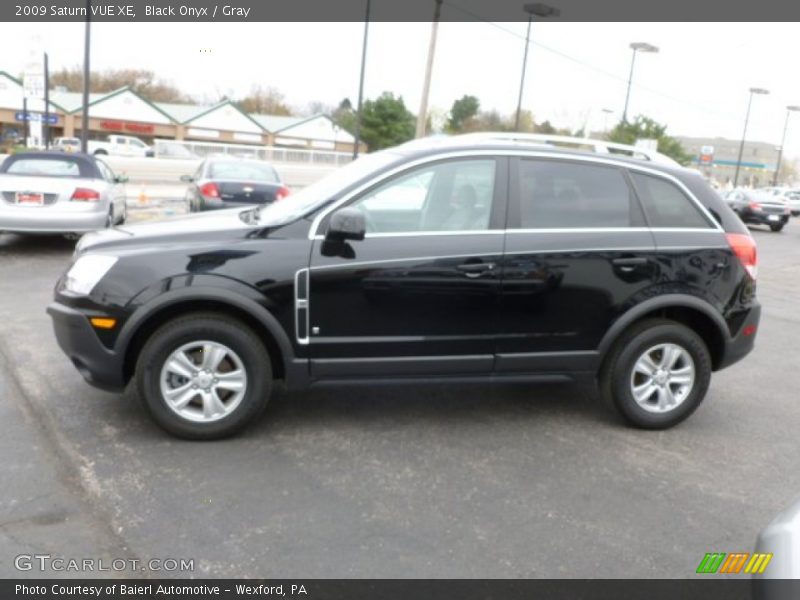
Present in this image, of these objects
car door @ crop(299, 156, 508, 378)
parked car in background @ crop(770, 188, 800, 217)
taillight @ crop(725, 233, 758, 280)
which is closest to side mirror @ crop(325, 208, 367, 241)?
car door @ crop(299, 156, 508, 378)

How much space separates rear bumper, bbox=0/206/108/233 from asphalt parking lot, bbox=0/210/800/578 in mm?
4705

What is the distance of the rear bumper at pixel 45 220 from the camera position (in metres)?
9.67

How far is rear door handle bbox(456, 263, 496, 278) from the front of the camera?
435 cm

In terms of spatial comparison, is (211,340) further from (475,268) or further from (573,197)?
(573,197)

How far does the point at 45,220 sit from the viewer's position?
383 inches

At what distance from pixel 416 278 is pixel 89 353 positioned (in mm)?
1951

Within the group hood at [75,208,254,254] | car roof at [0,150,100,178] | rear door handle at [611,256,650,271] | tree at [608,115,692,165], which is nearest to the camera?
hood at [75,208,254,254]

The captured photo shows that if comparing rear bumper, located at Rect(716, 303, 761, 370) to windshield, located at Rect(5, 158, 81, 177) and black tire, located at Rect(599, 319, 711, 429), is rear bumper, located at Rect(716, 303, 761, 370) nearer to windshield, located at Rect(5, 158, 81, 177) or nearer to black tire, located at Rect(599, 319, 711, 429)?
black tire, located at Rect(599, 319, 711, 429)

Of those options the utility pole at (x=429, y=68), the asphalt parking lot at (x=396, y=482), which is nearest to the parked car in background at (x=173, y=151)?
the utility pole at (x=429, y=68)

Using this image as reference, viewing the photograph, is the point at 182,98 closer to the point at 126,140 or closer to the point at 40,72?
the point at 126,140

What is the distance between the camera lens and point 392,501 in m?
3.66

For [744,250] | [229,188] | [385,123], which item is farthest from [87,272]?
[385,123]

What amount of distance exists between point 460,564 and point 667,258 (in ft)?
8.43
